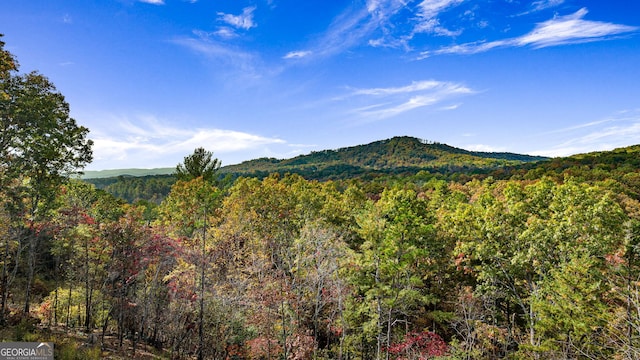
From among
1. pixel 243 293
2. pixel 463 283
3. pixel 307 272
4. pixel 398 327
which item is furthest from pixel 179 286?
pixel 463 283

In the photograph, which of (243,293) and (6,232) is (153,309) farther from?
(6,232)

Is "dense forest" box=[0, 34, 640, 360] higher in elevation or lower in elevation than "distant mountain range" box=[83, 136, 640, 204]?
lower

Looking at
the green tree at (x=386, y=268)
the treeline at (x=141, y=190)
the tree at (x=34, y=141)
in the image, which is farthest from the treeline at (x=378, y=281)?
the treeline at (x=141, y=190)

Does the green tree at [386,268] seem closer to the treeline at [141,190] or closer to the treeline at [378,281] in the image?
the treeline at [378,281]

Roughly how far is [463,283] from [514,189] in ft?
26.4

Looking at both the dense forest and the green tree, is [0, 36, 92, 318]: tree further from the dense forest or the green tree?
the green tree
